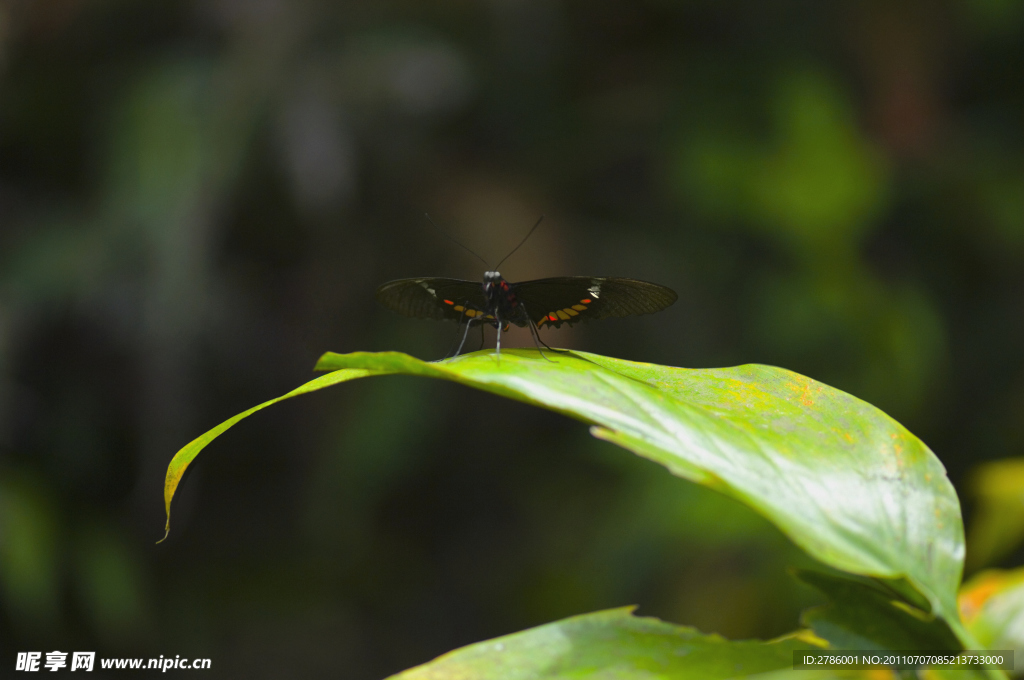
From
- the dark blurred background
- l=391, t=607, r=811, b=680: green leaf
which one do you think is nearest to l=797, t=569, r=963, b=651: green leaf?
l=391, t=607, r=811, b=680: green leaf

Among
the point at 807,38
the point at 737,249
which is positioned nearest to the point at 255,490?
the point at 737,249

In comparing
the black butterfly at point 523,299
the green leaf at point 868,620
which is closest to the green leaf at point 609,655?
the green leaf at point 868,620

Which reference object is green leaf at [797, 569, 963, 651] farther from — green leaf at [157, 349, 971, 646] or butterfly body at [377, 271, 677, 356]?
butterfly body at [377, 271, 677, 356]

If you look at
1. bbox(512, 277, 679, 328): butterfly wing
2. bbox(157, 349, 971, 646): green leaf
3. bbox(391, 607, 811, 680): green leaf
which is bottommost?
bbox(391, 607, 811, 680): green leaf

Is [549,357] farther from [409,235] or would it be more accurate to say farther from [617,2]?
[617,2]

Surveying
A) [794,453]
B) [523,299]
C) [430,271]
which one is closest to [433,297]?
[523,299]

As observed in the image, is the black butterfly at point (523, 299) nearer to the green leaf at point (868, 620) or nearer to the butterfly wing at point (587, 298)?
the butterfly wing at point (587, 298)
